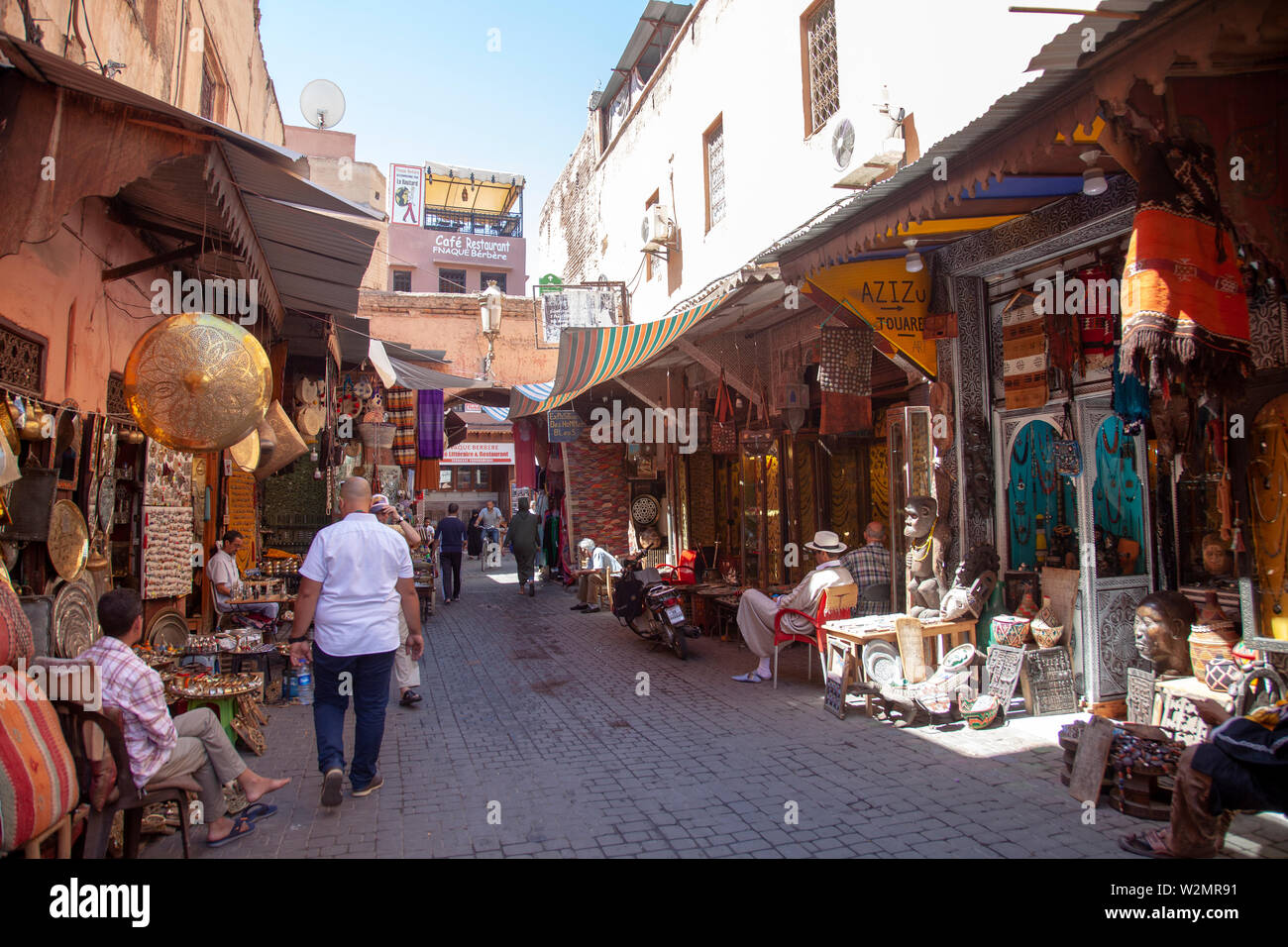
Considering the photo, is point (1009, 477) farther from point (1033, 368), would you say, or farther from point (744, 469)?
point (744, 469)

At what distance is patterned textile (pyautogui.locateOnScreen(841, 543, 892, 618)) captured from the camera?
23.3ft

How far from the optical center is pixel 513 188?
3347cm

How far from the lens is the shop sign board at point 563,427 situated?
548 inches

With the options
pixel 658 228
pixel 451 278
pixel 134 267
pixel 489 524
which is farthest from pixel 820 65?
pixel 451 278

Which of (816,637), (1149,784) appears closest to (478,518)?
(816,637)

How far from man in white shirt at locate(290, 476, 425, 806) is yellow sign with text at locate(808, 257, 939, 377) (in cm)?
381

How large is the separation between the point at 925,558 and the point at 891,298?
2.21 metres

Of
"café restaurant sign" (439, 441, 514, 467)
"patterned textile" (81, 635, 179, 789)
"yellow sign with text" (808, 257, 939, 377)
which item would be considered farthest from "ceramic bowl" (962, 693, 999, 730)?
"café restaurant sign" (439, 441, 514, 467)

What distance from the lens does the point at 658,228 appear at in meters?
12.6

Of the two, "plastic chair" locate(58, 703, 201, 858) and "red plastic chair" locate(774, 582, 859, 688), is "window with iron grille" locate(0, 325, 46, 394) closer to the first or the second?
"plastic chair" locate(58, 703, 201, 858)

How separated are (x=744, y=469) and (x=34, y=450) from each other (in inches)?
332

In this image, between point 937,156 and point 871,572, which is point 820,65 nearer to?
point 937,156

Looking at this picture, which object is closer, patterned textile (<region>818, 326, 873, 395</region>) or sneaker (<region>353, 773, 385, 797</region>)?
sneaker (<region>353, 773, 385, 797</region>)

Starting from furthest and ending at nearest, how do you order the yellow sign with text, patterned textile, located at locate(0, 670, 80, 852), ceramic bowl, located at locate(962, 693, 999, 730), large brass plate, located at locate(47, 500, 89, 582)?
1. the yellow sign with text
2. ceramic bowl, located at locate(962, 693, 999, 730)
3. large brass plate, located at locate(47, 500, 89, 582)
4. patterned textile, located at locate(0, 670, 80, 852)
